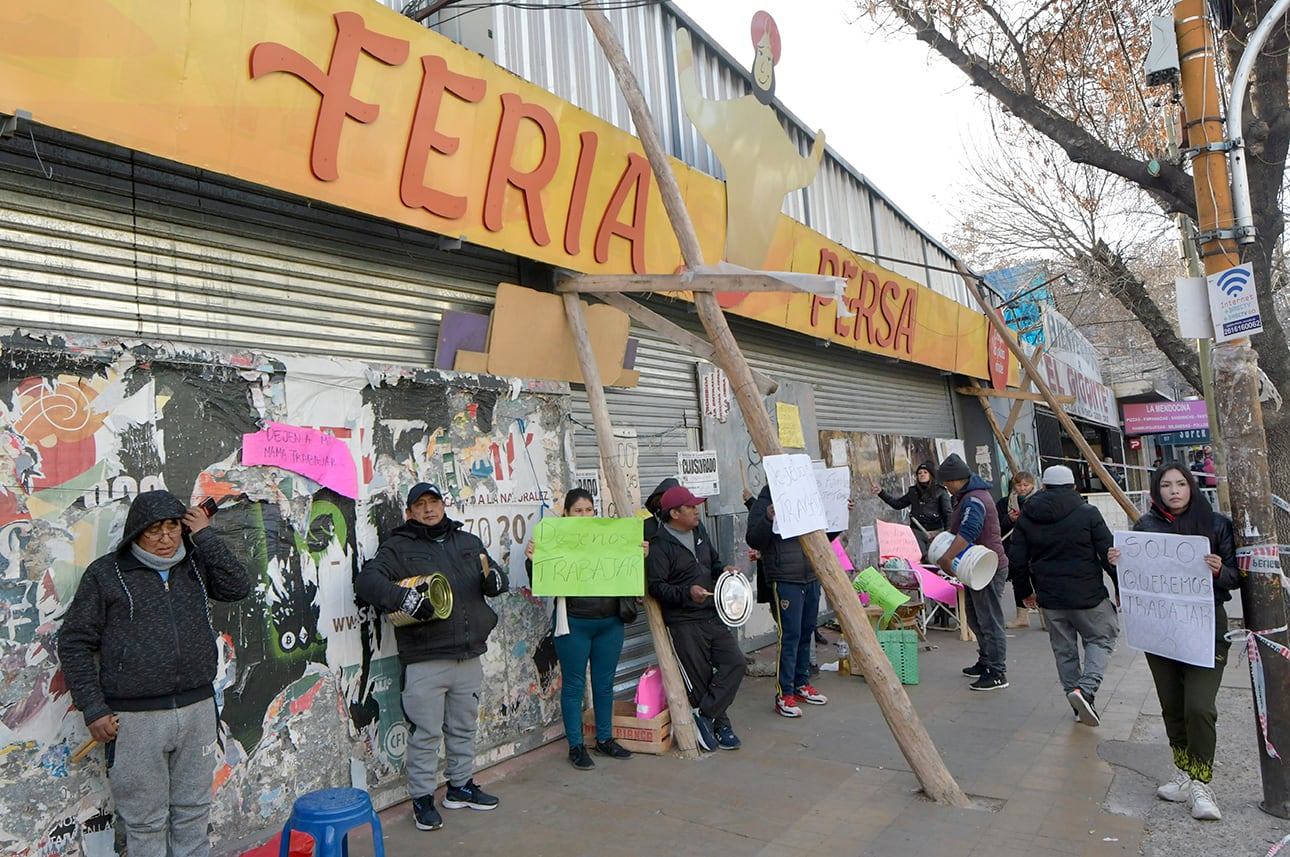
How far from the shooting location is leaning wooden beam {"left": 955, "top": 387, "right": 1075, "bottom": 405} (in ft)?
49.0

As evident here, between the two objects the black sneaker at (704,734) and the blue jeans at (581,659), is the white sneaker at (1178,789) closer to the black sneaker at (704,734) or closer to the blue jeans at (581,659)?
the black sneaker at (704,734)

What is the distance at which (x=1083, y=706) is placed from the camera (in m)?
6.08

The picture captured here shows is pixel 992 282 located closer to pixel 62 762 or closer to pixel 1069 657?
pixel 1069 657

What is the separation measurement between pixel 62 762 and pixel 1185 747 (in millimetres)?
5588

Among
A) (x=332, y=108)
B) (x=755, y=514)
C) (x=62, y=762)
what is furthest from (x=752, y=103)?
(x=62, y=762)

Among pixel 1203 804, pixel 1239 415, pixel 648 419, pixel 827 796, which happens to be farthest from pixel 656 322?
pixel 1203 804

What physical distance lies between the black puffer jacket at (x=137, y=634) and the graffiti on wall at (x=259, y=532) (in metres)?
0.25

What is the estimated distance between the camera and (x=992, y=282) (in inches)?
785

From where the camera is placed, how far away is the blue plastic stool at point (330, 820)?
3.31 m

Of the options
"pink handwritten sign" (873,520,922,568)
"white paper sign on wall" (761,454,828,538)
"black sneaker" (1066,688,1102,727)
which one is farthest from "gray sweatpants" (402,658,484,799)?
"pink handwritten sign" (873,520,922,568)

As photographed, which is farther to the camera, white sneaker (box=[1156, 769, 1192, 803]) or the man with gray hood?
white sneaker (box=[1156, 769, 1192, 803])

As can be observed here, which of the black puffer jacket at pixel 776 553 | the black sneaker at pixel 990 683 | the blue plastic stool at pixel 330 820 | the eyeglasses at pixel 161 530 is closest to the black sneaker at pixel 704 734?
the black puffer jacket at pixel 776 553

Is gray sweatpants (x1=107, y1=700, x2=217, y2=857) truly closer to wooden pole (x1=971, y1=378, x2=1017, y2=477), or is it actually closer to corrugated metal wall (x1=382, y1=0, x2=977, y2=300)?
corrugated metal wall (x1=382, y1=0, x2=977, y2=300)

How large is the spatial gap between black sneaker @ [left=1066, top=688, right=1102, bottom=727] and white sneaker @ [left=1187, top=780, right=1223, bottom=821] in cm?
149
